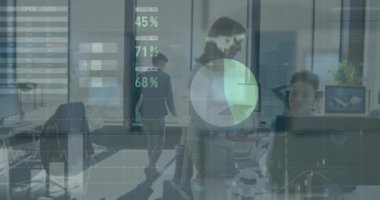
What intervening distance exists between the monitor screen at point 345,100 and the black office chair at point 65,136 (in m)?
0.99

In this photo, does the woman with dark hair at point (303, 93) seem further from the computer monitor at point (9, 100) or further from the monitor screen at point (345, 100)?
the computer monitor at point (9, 100)

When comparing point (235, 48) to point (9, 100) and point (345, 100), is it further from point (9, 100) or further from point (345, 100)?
point (9, 100)

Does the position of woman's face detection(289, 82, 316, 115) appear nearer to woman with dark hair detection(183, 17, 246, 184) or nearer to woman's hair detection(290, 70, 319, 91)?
woman's hair detection(290, 70, 319, 91)

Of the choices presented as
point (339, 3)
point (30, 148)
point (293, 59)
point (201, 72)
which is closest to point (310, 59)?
point (293, 59)

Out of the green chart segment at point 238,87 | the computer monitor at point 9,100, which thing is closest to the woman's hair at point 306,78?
the green chart segment at point 238,87

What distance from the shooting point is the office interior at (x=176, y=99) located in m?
2.62

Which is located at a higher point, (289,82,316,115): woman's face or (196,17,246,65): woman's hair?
(196,17,246,65): woman's hair

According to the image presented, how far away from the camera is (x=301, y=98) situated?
8.82 ft

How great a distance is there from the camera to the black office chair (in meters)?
2.66

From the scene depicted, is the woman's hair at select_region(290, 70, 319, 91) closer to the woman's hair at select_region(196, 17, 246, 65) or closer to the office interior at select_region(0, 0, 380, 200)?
the office interior at select_region(0, 0, 380, 200)

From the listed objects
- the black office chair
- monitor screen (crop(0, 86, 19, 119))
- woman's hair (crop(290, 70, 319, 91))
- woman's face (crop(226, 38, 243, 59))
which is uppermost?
woman's face (crop(226, 38, 243, 59))

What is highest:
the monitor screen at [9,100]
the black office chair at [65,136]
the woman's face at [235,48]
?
the woman's face at [235,48]
